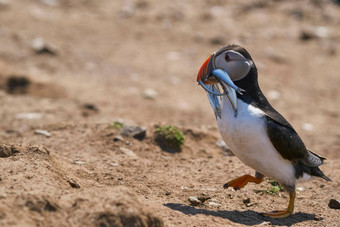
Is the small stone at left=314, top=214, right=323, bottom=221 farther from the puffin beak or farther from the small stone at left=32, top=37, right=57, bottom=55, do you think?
the small stone at left=32, top=37, right=57, bottom=55

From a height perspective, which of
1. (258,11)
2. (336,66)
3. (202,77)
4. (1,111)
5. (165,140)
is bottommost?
(1,111)

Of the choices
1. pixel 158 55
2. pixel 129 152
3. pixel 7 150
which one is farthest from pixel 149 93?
pixel 7 150

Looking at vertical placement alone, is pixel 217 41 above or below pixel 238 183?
above

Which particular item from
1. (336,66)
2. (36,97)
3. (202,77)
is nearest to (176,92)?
(36,97)

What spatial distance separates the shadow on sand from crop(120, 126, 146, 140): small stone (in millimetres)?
2329

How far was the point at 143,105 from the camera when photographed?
36.1 feet

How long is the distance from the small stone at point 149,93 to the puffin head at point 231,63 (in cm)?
541

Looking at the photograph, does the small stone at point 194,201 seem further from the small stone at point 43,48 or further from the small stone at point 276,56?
the small stone at point 276,56

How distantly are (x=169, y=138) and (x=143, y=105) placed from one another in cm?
318

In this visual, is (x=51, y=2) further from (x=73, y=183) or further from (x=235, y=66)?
(x=73, y=183)

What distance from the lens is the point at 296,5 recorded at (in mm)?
17688

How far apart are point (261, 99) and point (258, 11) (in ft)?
38.0

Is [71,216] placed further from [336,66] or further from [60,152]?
[336,66]

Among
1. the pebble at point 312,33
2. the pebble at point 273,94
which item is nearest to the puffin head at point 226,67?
the pebble at point 273,94
